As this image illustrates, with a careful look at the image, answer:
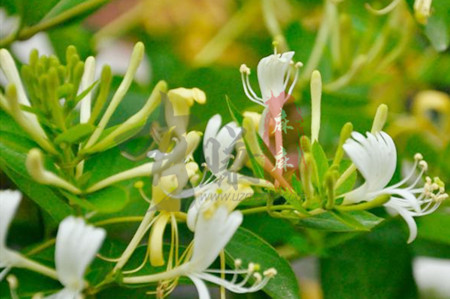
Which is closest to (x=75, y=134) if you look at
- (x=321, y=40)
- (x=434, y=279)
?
(x=321, y=40)

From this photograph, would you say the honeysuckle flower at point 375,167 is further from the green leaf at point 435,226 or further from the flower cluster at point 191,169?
the green leaf at point 435,226

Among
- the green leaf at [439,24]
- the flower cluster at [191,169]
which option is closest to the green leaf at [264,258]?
the flower cluster at [191,169]

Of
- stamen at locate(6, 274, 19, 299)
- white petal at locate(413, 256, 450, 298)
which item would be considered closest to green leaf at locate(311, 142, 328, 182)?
stamen at locate(6, 274, 19, 299)

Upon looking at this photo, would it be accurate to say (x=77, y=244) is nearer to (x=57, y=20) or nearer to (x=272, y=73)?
(x=272, y=73)

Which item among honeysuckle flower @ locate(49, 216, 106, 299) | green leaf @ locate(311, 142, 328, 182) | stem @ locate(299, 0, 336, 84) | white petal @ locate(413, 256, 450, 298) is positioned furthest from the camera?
white petal @ locate(413, 256, 450, 298)

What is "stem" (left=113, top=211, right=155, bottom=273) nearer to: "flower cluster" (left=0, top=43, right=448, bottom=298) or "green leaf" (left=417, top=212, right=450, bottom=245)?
"flower cluster" (left=0, top=43, right=448, bottom=298)

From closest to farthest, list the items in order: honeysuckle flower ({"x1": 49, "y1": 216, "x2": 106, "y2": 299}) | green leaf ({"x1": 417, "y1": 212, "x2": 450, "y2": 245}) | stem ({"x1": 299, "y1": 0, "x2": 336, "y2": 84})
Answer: honeysuckle flower ({"x1": 49, "y1": 216, "x2": 106, "y2": 299}) → green leaf ({"x1": 417, "y1": 212, "x2": 450, "y2": 245}) → stem ({"x1": 299, "y1": 0, "x2": 336, "y2": 84})
